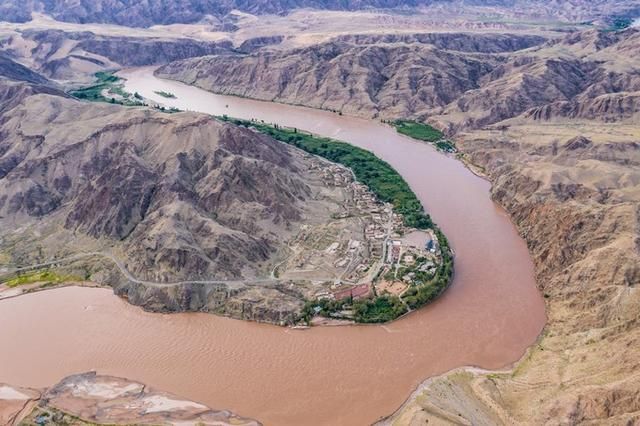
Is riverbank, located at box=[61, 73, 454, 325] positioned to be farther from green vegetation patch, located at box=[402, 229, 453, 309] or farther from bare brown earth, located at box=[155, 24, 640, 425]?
bare brown earth, located at box=[155, 24, 640, 425]

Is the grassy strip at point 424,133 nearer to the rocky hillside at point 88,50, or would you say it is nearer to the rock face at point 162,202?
the rock face at point 162,202

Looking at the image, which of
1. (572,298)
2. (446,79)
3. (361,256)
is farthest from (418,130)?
(572,298)

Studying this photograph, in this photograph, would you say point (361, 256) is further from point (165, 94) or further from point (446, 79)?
→ point (165, 94)

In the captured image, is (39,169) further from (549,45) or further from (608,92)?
(549,45)

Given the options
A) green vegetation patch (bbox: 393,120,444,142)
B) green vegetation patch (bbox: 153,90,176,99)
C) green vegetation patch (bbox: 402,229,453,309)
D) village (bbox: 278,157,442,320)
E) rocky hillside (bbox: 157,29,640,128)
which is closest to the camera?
green vegetation patch (bbox: 402,229,453,309)

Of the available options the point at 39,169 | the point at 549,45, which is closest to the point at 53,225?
the point at 39,169

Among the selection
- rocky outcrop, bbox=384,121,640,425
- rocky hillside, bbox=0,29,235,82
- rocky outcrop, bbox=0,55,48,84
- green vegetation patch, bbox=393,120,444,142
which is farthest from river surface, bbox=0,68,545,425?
rocky hillside, bbox=0,29,235,82
